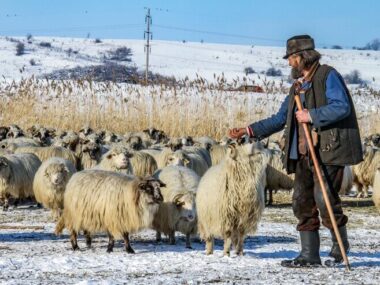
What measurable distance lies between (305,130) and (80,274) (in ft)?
8.25

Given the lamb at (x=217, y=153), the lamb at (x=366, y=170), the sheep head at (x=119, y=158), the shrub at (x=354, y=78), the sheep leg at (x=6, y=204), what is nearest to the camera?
the sheep head at (x=119, y=158)

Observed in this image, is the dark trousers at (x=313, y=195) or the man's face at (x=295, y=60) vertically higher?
the man's face at (x=295, y=60)

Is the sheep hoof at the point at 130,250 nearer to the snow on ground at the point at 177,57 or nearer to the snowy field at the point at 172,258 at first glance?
the snowy field at the point at 172,258

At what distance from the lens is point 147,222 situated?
10070mm

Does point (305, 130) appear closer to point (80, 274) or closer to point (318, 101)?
point (318, 101)

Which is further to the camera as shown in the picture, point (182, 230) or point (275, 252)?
point (182, 230)

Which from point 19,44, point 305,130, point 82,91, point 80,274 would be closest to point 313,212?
point 305,130

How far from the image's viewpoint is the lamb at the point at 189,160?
15.2 m

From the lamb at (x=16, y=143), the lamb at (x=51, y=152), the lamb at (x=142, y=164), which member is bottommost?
the lamb at (x=142, y=164)

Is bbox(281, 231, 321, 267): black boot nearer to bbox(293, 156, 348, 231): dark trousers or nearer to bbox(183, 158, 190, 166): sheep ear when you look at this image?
bbox(293, 156, 348, 231): dark trousers

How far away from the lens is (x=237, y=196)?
9.44 meters

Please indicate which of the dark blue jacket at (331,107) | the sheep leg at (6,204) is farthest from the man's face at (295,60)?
the sheep leg at (6,204)

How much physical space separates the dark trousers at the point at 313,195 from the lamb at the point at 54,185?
5.87 metres

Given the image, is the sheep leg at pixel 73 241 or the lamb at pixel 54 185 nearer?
the sheep leg at pixel 73 241
